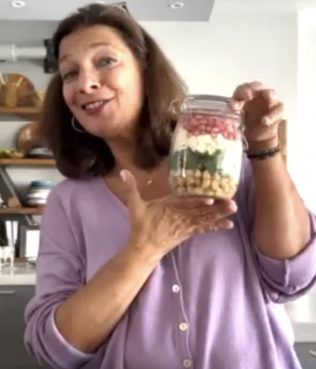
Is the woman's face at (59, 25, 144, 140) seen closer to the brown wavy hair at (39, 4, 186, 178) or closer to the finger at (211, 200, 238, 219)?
the brown wavy hair at (39, 4, 186, 178)

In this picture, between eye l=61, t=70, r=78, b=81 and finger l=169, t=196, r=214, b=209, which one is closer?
finger l=169, t=196, r=214, b=209

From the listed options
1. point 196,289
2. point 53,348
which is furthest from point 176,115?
point 53,348

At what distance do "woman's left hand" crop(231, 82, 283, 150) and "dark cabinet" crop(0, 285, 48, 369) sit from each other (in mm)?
1800

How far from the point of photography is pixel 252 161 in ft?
2.78

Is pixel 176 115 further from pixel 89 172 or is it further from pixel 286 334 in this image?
pixel 286 334

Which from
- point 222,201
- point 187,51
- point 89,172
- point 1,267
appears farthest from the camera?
point 187,51

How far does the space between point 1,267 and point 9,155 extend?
65 cm

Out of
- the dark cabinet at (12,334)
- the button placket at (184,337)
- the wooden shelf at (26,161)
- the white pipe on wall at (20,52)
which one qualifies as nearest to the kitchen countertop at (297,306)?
the dark cabinet at (12,334)

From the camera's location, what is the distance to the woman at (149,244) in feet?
2.63

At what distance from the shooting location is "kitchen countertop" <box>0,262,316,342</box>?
5.29ft

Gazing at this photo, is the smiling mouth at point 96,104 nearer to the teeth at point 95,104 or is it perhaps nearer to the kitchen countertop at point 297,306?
the teeth at point 95,104

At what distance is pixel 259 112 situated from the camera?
0.82m

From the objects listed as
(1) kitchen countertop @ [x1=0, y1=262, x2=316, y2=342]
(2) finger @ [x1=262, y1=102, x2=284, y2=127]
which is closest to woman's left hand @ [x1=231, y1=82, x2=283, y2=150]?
(2) finger @ [x1=262, y1=102, x2=284, y2=127]

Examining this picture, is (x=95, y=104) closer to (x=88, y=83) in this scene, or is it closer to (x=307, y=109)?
(x=88, y=83)
